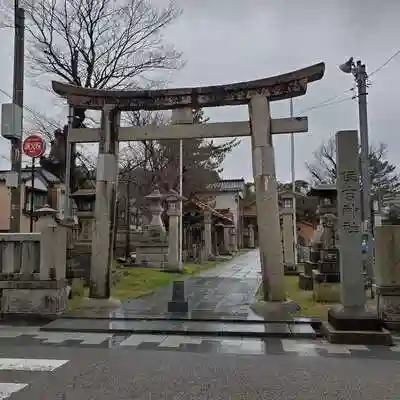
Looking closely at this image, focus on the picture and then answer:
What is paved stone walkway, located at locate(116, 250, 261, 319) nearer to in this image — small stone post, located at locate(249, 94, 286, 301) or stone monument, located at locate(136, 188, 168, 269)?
small stone post, located at locate(249, 94, 286, 301)

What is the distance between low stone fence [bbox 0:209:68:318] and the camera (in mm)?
10758

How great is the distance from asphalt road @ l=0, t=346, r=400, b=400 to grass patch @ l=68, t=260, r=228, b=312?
478cm

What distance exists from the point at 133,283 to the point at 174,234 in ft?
20.0

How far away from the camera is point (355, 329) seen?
28.9ft

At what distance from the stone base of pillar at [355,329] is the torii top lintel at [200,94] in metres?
5.47

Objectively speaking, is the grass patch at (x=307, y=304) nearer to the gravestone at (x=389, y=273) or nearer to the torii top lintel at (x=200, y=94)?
the gravestone at (x=389, y=273)

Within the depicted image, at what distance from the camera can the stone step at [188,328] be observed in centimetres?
916

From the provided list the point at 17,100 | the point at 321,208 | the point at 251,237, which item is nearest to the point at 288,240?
the point at 321,208

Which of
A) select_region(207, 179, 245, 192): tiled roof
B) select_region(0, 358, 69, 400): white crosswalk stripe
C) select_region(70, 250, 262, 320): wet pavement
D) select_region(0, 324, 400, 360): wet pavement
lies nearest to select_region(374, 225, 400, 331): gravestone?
select_region(0, 324, 400, 360): wet pavement

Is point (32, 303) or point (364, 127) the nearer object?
point (32, 303)

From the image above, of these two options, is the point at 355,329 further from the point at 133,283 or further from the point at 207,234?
the point at 207,234

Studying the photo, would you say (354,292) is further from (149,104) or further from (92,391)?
(149,104)

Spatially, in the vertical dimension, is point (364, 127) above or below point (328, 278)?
above

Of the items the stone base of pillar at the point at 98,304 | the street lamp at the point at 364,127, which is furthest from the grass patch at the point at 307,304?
the stone base of pillar at the point at 98,304
